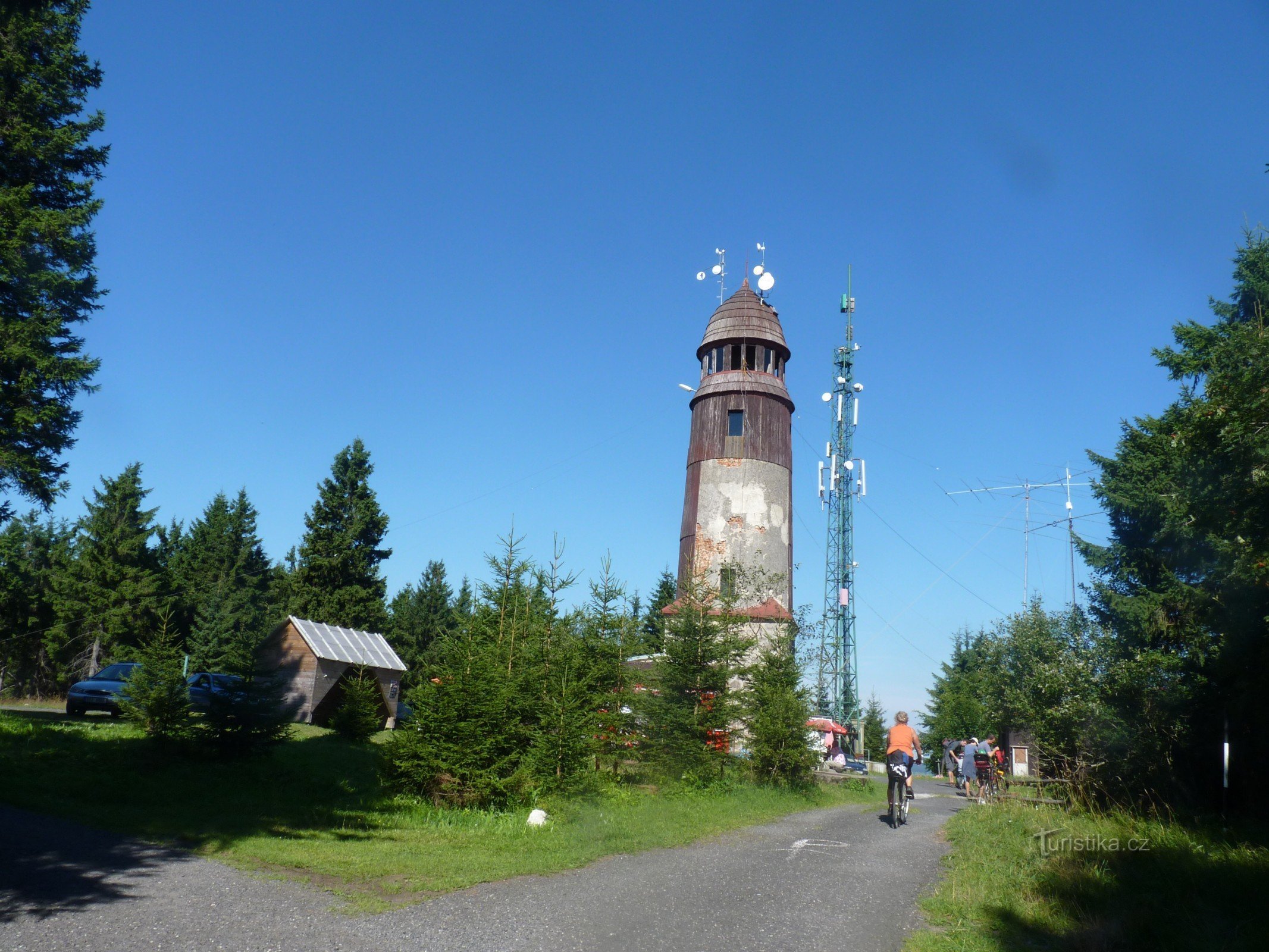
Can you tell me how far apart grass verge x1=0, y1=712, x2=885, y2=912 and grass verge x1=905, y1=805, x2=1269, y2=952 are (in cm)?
418

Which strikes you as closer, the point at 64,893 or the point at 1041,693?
the point at 64,893

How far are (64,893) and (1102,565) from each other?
24742 millimetres

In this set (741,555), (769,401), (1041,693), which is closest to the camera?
(1041,693)

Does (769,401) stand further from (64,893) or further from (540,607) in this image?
(64,893)

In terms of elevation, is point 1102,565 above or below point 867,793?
above

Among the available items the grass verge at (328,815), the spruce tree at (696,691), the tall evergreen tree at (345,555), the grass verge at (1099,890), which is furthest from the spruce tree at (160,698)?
the tall evergreen tree at (345,555)

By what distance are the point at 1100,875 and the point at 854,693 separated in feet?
135

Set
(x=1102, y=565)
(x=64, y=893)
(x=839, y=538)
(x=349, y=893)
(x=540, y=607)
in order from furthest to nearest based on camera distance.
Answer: (x=839, y=538) → (x=1102, y=565) → (x=540, y=607) → (x=349, y=893) → (x=64, y=893)

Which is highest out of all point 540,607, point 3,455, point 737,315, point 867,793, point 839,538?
point 737,315

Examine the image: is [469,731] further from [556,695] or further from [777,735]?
[777,735]

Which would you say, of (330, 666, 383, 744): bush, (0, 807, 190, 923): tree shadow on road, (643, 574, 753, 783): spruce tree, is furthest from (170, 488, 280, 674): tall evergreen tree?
(0, 807, 190, 923): tree shadow on road

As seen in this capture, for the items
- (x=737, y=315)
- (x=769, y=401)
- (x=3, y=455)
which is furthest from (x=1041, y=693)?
(x=3, y=455)

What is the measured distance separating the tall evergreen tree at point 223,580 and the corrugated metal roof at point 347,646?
15.6m

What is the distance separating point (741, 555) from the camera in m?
30.9
